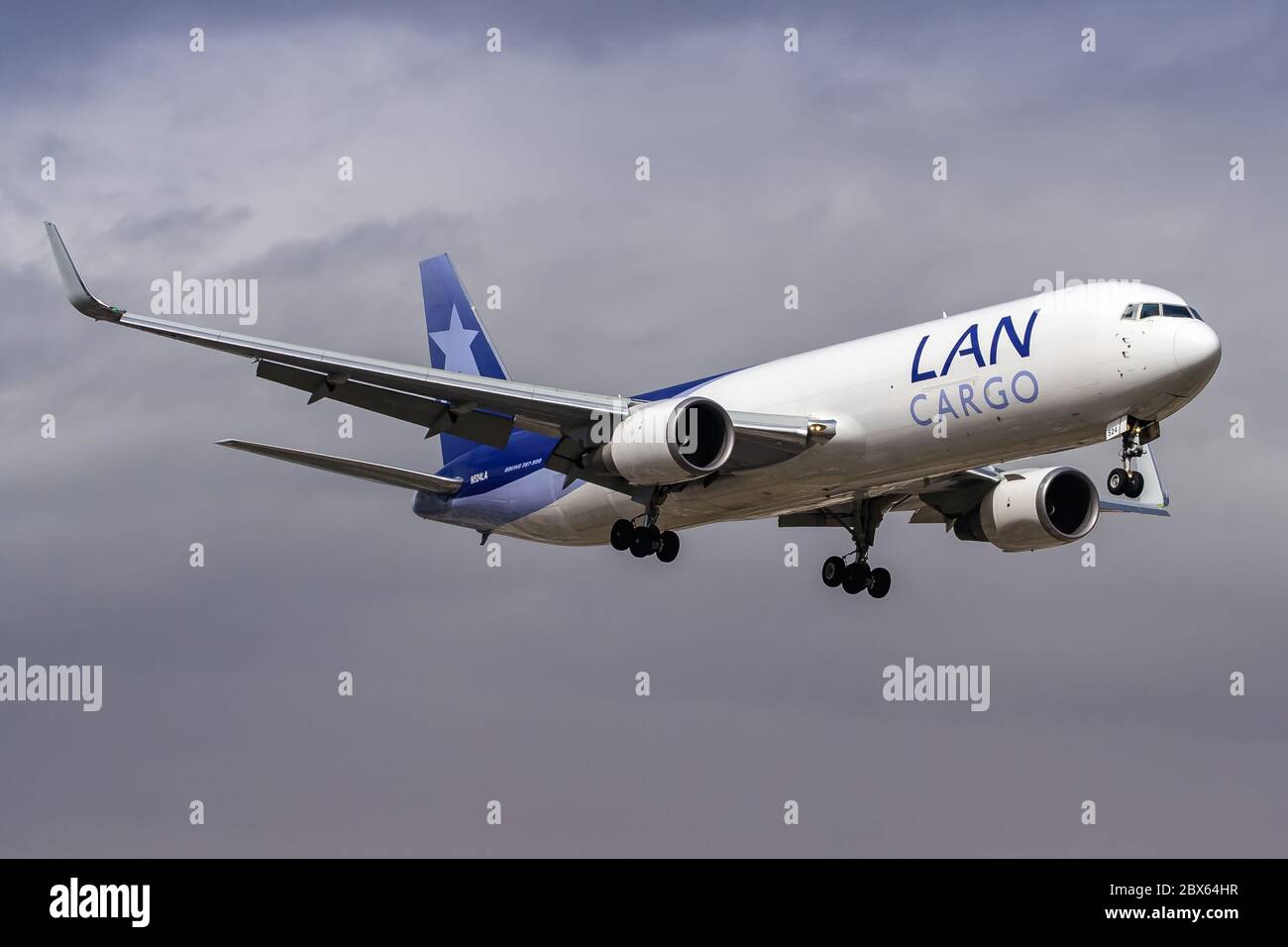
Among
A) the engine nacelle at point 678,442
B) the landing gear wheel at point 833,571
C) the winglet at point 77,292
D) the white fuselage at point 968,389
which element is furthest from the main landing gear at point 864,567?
the winglet at point 77,292

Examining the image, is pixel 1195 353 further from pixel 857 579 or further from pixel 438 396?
pixel 438 396

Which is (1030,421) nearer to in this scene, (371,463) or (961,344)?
(961,344)

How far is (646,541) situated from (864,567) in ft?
21.3

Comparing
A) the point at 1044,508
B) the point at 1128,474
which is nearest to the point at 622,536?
the point at 1044,508

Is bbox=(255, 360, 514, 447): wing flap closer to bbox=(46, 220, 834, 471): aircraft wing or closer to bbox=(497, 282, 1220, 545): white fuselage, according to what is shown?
bbox=(46, 220, 834, 471): aircraft wing

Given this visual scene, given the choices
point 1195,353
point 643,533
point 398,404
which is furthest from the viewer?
point 643,533

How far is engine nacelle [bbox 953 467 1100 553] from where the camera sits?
38594mm

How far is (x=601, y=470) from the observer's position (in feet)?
116

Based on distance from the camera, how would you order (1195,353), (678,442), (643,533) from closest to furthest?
(1195,353) → (678,442) → (643,533)

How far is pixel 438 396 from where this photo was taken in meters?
34.4

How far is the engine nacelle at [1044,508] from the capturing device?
127ft

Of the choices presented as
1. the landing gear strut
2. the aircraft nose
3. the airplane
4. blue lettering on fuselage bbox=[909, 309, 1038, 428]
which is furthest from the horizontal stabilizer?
the aircraft nose
